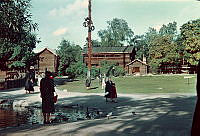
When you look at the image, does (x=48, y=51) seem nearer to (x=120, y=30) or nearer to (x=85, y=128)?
(x=120, y=30)

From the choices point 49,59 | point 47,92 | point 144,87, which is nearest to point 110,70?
point 144,87

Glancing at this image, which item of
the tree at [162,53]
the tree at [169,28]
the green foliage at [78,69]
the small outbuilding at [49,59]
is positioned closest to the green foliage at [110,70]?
the green foliage at [78,69]

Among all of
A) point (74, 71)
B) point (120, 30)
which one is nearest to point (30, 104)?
point (74, 71)

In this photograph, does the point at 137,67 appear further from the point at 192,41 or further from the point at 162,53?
the point at 192,41

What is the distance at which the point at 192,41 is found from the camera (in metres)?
59.1

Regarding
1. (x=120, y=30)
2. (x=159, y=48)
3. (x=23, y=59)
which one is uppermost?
(x=120, y=30)

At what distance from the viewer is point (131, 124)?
315 inches

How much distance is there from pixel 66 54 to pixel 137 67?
748 inches

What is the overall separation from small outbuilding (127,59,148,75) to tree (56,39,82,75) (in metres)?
14.3

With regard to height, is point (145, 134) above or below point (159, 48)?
below

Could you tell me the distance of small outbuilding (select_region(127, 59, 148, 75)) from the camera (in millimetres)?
69188

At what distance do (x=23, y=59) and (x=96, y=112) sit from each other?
30.0m

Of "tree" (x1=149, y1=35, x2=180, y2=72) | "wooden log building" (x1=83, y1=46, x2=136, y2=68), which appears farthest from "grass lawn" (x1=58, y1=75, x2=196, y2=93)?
"wooden log building" (x1=83, y1=46, x2=136, y2=68)

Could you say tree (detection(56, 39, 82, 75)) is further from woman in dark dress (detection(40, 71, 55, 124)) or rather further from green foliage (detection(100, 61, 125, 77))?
woman in dark dress (detection(40, 71, 55, 124))
